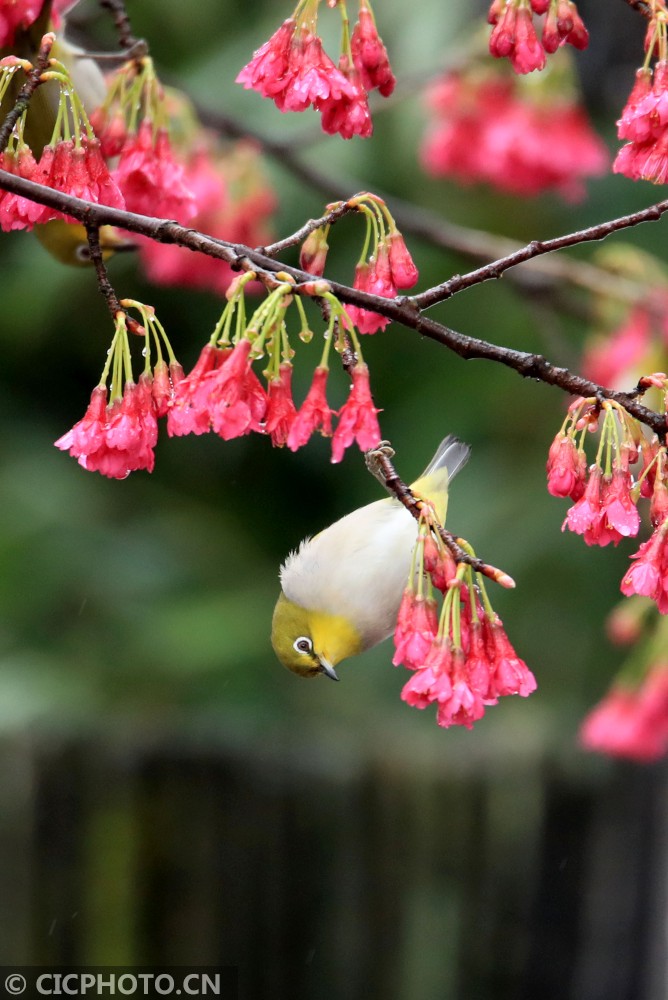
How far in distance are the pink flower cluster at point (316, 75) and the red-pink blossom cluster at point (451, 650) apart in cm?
39

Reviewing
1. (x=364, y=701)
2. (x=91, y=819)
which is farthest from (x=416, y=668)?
(x=364, y=701)

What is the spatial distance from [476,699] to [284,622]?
66cm

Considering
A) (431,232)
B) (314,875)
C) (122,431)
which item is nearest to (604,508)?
(122,431)

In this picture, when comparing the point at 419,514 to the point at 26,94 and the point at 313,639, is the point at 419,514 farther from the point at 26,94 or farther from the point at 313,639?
the point at 313,639

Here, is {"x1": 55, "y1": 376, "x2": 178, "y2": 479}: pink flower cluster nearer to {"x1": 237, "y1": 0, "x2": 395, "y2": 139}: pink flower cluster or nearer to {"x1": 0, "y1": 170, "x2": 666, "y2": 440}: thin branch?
{"x1": 0, "y1": 170, "x2": 666, "y2": 440}: thin branch

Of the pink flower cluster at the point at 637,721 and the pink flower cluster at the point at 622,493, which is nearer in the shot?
the pink flower cluster at the point at 622,493

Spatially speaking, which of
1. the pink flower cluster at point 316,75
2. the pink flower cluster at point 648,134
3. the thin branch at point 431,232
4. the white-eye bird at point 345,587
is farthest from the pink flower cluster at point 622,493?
the thin branch at point 431,232

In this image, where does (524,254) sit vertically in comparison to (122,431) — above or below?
above

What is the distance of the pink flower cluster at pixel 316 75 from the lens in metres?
1.04

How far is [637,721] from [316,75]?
1624 millimetres

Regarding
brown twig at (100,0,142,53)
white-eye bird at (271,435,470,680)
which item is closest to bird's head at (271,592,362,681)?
white-eye bird at (271,435,470,680)

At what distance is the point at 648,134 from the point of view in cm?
102

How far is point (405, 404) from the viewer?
165 inches

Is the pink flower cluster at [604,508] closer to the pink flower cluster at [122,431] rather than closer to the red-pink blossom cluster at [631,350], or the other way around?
the pink flower cluster at [122,431]
